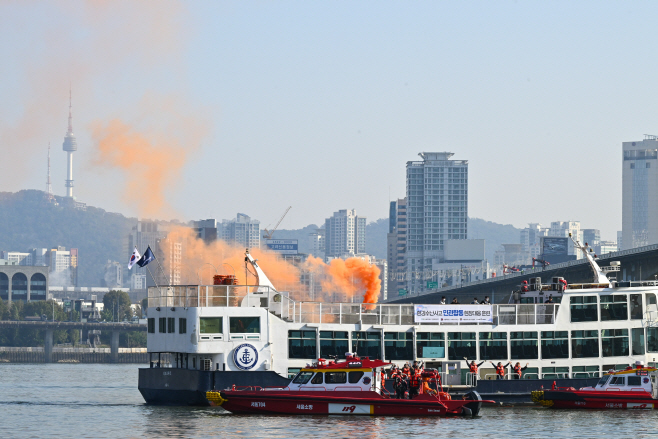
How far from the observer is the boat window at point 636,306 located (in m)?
62.8

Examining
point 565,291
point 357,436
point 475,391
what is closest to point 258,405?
point 357,436

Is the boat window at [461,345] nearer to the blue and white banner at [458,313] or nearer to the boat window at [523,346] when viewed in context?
the blue and white banner at [458,313]

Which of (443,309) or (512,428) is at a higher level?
(443,309)

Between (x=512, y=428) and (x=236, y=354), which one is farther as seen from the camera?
(x=236, y=354)

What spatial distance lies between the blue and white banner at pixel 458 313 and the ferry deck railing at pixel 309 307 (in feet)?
0.75

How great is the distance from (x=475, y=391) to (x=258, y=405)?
11877 mm

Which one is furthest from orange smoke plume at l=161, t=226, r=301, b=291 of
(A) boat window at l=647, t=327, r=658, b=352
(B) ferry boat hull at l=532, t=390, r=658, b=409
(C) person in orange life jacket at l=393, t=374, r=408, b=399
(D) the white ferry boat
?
(C) person in orange life jacket at l=393, t=374, r=408, b=399

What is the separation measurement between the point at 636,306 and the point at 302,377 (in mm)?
21639

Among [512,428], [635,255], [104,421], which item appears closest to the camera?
[512,428]

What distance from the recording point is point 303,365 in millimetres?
57594

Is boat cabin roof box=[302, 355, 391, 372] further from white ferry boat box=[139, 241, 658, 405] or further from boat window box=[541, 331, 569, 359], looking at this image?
boat window box=[541, 331, 569, 359]

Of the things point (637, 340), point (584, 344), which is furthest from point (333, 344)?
point (637, 340)

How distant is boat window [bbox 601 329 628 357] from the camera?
6203cm

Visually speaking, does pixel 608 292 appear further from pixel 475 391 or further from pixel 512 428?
pixel 512 428
